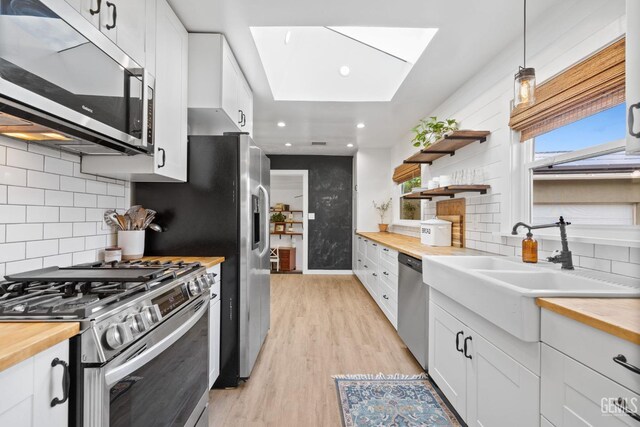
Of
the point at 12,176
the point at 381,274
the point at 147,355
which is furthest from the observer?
the point at 381,274

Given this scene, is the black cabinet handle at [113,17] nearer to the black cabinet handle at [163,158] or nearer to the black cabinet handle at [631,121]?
the black cabinet handle at [163,158]

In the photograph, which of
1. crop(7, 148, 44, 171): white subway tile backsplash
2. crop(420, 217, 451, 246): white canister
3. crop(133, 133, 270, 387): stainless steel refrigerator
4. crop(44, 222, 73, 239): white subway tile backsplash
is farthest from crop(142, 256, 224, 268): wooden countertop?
crop(420, 217, 451, 246): white canister

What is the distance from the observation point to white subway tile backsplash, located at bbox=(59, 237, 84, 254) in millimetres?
1558

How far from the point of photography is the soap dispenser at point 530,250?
189 centimetres

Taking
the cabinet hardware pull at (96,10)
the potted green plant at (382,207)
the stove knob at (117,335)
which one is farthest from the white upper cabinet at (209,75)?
the potted green plant at (382,207)

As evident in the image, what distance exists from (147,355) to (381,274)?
9.72 feet

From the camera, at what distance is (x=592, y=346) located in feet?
3.02

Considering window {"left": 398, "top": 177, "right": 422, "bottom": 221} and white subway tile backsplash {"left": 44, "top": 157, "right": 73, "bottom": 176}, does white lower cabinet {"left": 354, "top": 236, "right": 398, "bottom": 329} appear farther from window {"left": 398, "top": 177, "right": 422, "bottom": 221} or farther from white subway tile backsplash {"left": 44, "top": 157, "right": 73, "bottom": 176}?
white subway tile backsplash {"left": 44, "top": 157, "right": 73, "bottom": 176}

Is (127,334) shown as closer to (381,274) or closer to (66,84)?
(66,84)

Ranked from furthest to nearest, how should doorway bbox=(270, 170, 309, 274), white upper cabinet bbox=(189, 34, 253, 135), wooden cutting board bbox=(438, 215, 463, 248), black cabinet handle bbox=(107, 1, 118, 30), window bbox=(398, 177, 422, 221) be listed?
doorway bbox=(270, 170, 309, 274)
window bbox=(398, 177, 422, 221)
wooden cutting board bbox=(438, 215, 463, 248)
white upper cabinet bbox=(189, 34, 253, 135)
black cabinet handle bbox=(107, 1, 118, 30)

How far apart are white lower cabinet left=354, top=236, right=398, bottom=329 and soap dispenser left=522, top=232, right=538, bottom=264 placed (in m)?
1.21

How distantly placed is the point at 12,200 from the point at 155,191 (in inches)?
35.5

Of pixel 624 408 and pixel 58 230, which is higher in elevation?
pixel 58 230

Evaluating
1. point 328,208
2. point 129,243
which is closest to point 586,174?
point 129,243
